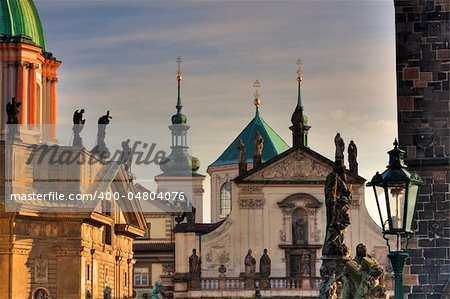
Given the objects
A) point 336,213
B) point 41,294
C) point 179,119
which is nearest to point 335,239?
point 336,213

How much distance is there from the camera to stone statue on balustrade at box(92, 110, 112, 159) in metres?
60.5

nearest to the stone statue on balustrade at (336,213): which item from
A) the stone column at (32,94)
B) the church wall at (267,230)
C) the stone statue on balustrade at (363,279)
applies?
the stone statue on balustrade at (363,279)

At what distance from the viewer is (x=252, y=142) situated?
3509 inches

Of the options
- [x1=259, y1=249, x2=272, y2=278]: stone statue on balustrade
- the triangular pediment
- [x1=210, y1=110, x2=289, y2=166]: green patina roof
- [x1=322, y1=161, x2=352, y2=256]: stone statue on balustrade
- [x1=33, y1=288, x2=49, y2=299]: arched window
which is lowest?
[x1=33, y1=288, x2=49, y2=299]: arched window

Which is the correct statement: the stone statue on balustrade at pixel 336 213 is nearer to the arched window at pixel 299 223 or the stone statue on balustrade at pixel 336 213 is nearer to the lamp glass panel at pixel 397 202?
the lamp glass panel at pixel 397 202

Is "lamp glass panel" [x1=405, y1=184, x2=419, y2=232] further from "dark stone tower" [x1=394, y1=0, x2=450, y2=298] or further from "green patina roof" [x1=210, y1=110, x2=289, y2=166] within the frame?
"green patina roof" [x1=210, y1=110, x2=289, y2=166]

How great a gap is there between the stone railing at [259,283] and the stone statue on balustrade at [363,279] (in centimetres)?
4641

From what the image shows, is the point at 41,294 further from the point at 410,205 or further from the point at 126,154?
the point at 410,205

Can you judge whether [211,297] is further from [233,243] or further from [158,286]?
[158,286]

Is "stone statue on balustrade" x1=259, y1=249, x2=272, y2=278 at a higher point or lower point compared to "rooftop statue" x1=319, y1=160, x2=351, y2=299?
higher

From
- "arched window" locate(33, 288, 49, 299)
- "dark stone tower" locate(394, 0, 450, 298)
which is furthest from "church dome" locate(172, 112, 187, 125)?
"dark stone tower" locate(394, 0, 450, 298)

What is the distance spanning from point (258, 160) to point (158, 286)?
1331 inches

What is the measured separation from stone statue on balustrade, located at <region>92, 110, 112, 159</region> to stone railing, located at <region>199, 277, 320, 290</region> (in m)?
7.24

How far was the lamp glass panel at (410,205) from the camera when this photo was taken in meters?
16.8
